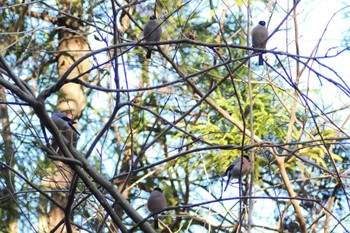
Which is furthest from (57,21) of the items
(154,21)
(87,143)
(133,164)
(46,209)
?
(133,164)

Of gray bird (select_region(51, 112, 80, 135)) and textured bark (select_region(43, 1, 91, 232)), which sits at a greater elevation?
textured bark (select_region(43, 1, 91, 232))

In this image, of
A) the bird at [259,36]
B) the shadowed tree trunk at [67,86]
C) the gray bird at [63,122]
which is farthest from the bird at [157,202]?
the shadowed tree trunk at [67,86]

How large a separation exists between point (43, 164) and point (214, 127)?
1.95 metres

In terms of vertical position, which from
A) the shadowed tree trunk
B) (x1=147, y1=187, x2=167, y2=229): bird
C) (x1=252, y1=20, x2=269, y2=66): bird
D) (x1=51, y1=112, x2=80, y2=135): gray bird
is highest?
the shadowed tree trunk

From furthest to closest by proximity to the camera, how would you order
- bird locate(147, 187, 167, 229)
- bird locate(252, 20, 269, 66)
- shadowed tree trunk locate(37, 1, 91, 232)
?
shadowed tree trunk locate(37, 1, 91, 232) → bird locate(147, 187, 167, 229) → bird locate(252, 20, 269, 66)

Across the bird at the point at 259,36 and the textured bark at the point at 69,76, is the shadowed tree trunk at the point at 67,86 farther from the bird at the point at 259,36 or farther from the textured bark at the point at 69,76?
the bird at the point at 259,36

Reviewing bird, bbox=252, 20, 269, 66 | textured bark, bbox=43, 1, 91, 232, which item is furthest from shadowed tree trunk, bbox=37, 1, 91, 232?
bird, bbox=252, 20, 269, 66

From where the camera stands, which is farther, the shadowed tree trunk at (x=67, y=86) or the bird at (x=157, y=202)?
the shadowed tree trunk at (x=67, y=86)

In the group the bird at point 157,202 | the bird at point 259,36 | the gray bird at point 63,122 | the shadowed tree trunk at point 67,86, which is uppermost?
the shadowed tree trunk at point 67,86

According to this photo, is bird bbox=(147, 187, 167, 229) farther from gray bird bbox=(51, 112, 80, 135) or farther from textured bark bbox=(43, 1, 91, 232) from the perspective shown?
textured bark bbox=(43, 1, 91, 232)

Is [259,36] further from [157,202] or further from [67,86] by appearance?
[67,86]

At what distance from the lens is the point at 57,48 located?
9000mm

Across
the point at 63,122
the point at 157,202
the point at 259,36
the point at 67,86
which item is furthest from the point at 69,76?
the point at 259,36

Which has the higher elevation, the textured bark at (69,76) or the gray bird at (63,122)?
the textured bark at (69,76)
